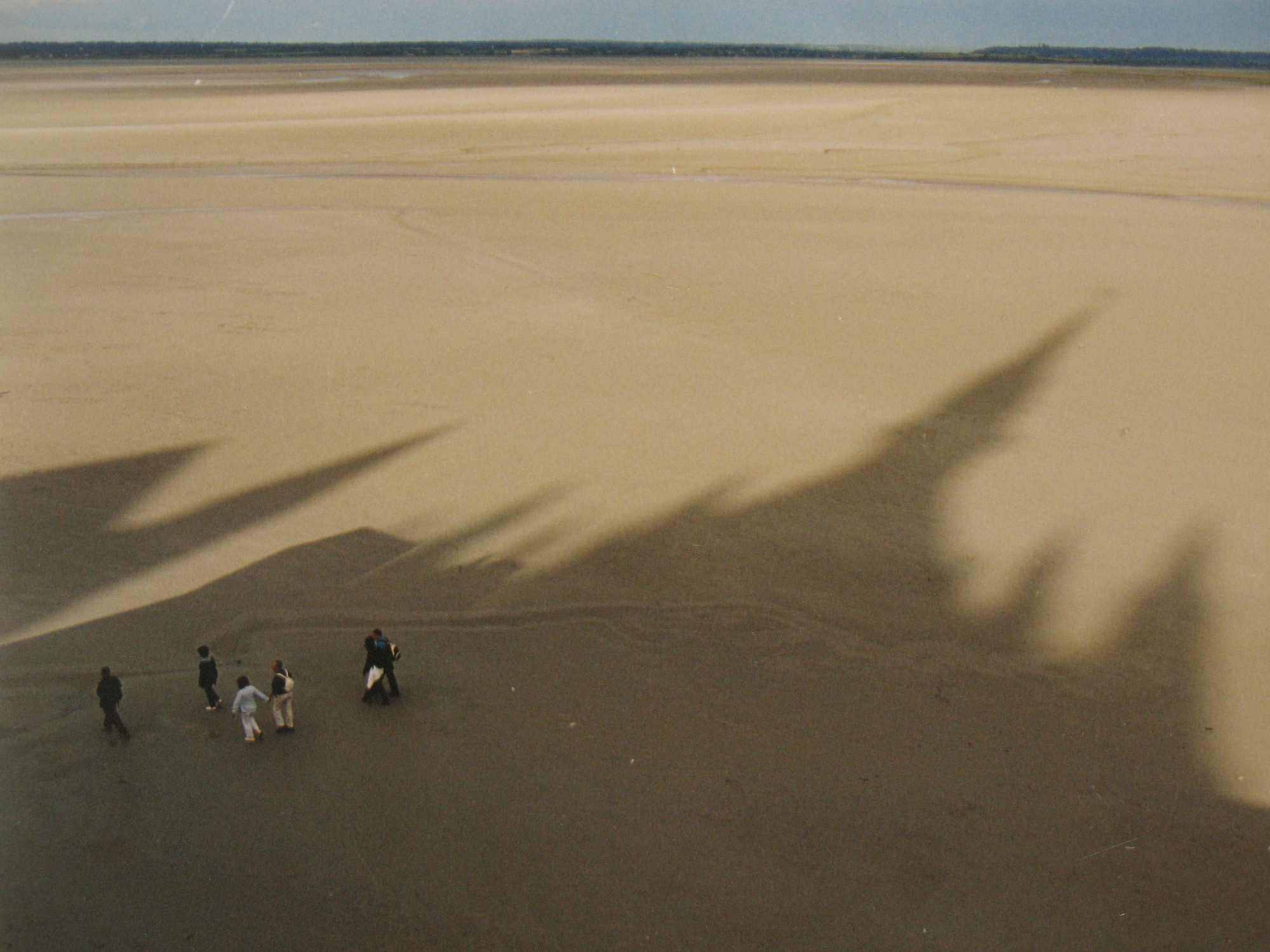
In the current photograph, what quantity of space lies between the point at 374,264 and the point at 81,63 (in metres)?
106

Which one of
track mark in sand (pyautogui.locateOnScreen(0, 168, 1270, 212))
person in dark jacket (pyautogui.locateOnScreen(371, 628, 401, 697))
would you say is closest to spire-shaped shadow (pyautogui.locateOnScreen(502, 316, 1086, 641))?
person in dark jacket (pyautogui.locateOnScreen(371, 628, 401, 697))

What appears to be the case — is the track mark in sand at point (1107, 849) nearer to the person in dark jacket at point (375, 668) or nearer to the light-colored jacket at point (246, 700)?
the person in dark jacket at point (375, 668)

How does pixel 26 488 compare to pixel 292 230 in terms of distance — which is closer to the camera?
pixel 26 488

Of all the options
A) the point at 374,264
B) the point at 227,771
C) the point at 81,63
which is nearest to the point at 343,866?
the point at 227,771

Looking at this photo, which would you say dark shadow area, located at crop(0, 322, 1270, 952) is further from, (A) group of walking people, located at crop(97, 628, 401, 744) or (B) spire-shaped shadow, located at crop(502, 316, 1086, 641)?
(A) group of walking people, located at crop(97, 628, 401, 744)

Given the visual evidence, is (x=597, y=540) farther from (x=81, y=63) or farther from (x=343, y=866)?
(x=81, y=63)

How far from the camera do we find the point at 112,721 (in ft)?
24.5

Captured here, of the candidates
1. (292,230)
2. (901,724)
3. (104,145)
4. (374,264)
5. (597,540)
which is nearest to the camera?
(901,724)

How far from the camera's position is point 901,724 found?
25.4ft

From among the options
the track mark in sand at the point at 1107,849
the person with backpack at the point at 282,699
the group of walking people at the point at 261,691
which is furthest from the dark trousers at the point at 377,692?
the track mark in sand at the point at 1107,849

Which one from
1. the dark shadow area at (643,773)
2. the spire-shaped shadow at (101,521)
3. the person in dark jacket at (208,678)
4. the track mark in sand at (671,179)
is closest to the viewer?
the dark shadow area at (643,773)

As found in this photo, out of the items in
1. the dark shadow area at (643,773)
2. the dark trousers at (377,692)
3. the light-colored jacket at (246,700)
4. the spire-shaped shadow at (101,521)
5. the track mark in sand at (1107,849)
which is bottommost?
the track mark in sand at (1107,849)

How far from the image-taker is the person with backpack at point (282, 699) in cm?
738

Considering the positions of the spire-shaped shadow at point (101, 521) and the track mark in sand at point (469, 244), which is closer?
the spire-shaped shadow at point (101, 521)
